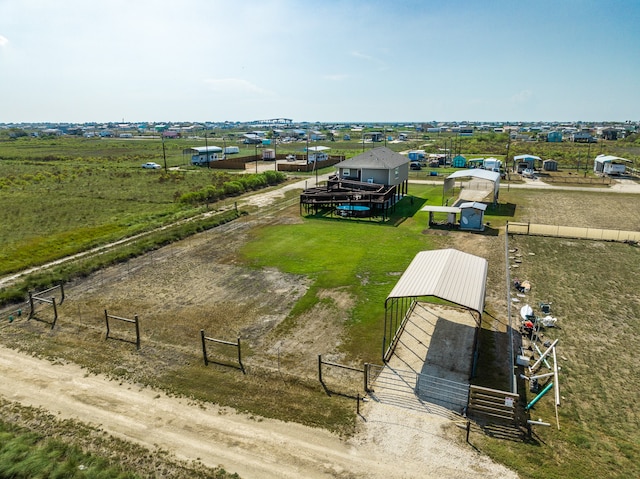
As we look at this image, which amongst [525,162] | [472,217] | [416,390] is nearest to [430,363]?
[416,390]

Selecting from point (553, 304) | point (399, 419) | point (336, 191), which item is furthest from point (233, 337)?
point (336, 191)

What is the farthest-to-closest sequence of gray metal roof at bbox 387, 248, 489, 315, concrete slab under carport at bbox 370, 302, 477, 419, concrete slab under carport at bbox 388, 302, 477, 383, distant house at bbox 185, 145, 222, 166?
distant house at bbox 185, 145, 222, 166, concrete slab under carport at bbox 388, 302, 477, 383, gray metal roof at bbox 387, 248, 489, 315, concrete slab under carport at bbox 370, 302, 477, 419

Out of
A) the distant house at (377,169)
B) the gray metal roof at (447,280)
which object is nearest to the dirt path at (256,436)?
the gray metal roof at (447,280)

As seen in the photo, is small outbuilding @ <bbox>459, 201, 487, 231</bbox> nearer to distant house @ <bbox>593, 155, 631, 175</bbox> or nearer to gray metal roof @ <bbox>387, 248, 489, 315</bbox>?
gray metal roof @ <bbox>387, 248, 489, 315</bbox>

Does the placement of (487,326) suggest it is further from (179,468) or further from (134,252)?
(134,252)

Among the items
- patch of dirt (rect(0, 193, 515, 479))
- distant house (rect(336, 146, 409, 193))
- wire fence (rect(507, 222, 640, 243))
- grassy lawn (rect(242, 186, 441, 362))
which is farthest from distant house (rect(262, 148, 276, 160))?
patch of dirt (rect(0, 193, 515, 479))

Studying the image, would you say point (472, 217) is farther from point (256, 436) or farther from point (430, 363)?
point (256, 436)
